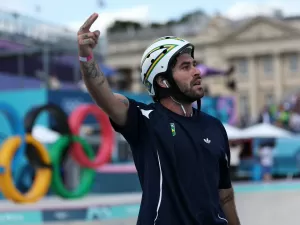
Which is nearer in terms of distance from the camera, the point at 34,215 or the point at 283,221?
the point at 283,221

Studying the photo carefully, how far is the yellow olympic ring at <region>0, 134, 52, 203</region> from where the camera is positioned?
13305 millimetres

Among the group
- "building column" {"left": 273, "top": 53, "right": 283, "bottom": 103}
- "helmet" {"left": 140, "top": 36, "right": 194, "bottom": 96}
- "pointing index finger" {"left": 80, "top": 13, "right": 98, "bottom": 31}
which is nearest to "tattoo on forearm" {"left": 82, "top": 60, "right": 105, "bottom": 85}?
"pointing index finger" {"left": 80, "top": 13, "right": 98, "bottom": 31}

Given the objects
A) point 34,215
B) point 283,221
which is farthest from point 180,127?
point 34,215

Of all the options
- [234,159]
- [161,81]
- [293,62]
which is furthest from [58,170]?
[293,62]

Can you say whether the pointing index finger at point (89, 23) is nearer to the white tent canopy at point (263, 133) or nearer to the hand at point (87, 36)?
the hand at point (87, 36)

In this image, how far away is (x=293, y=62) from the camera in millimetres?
81062

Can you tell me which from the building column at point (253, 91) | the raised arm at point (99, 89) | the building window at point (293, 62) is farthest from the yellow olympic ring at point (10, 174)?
the building window at point (293, 62)

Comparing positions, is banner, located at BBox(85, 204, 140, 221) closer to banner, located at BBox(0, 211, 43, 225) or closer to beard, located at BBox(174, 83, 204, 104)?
banner, located at BBox(0, 211, 43, 225)

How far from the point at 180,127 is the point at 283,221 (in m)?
7.07

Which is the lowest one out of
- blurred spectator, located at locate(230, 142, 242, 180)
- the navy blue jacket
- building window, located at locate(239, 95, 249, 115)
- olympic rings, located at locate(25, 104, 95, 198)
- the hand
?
building window, located at locate(239, 95, 249, 115)

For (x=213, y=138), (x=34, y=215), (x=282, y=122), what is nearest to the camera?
(x=213, y=138)

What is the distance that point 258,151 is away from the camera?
21.5 meters

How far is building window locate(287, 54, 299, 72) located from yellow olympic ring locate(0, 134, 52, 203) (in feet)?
227

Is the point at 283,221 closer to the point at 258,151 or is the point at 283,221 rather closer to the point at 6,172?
the point at 6,172
